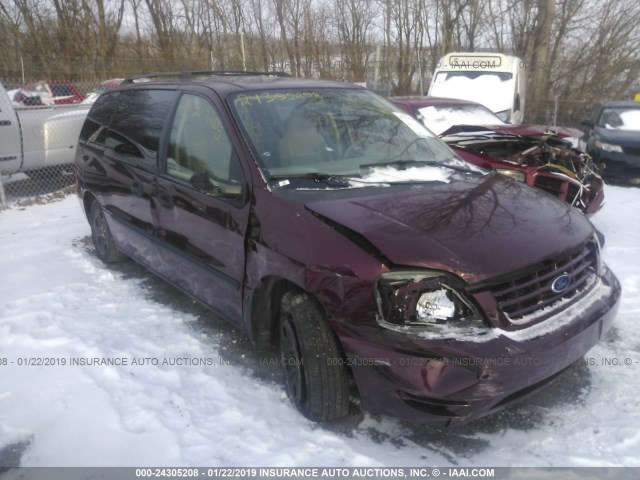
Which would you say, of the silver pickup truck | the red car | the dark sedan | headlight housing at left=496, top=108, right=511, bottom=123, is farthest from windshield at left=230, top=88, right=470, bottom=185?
headlight housing at left=496, top=108, right=511, bottom=123

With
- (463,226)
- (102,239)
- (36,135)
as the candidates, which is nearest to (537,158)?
(463,226)

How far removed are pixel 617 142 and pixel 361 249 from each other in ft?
26.3

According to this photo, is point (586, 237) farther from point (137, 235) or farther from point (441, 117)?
point (441, 117)

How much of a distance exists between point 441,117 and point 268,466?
6.23m

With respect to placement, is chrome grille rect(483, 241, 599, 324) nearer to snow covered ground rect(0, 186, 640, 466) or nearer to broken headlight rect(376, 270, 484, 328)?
broken headlight rect(376, 270, 484, 328)

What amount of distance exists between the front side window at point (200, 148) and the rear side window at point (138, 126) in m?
0.22

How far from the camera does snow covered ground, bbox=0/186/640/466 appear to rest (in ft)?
8.24

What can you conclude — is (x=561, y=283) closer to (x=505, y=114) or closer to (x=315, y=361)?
(x=315, y=361)

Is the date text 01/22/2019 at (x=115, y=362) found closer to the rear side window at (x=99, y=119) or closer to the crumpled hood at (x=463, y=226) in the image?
the crumpled hood at (x=463, y=226)

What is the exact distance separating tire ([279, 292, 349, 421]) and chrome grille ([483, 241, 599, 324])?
2.56 feet

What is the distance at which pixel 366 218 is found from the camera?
99.9 inches

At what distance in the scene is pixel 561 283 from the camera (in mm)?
2508

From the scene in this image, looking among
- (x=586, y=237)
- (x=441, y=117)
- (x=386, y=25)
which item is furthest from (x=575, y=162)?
(x=386, y=25)

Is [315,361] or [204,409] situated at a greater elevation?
[315,361]
